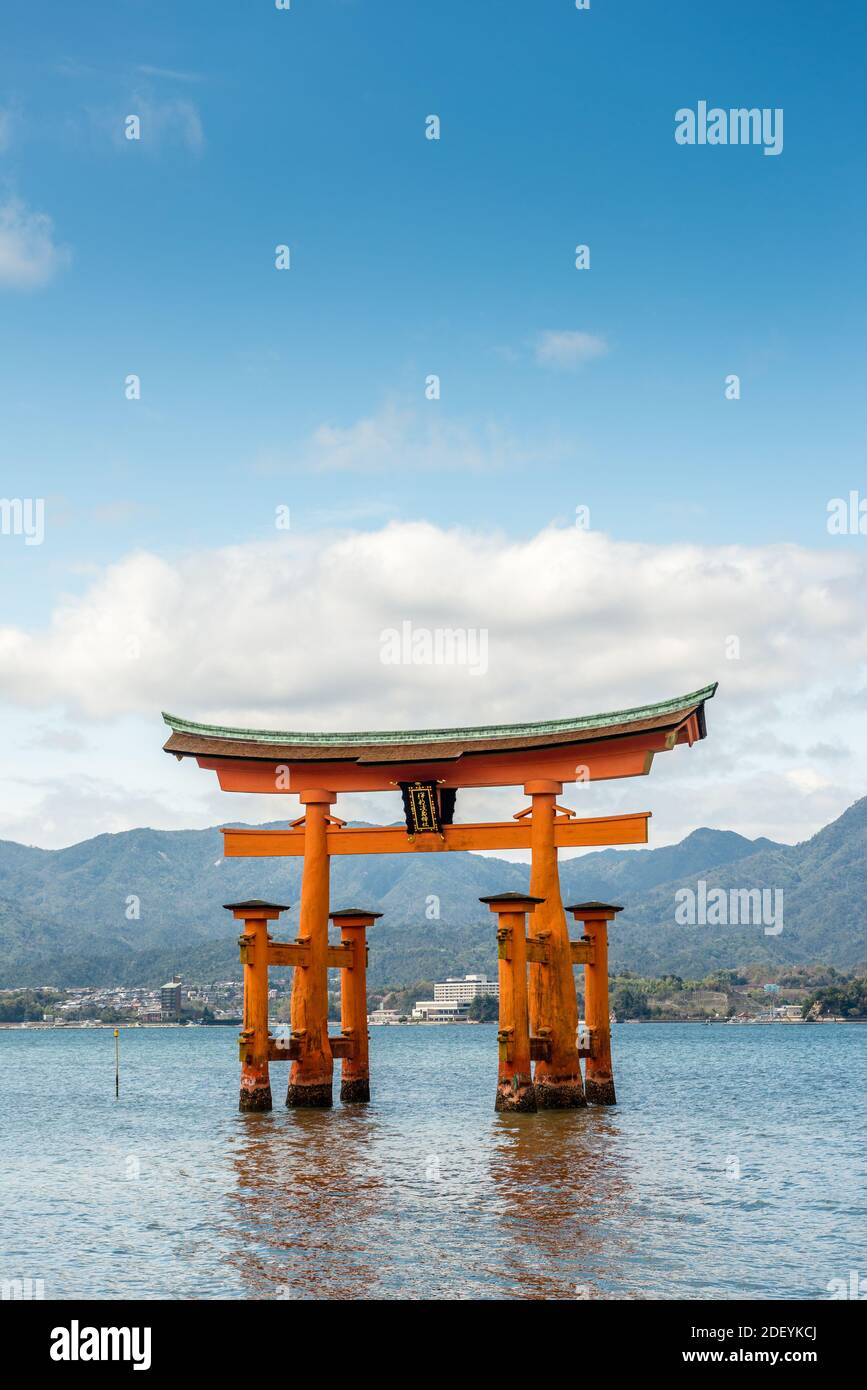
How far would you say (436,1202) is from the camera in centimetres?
1927

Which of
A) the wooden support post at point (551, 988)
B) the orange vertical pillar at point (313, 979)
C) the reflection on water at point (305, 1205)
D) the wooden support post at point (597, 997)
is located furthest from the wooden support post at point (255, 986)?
the wooden support post at point (597, 997)

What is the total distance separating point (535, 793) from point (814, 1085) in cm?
3476

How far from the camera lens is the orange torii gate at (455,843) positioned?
27.9 metres

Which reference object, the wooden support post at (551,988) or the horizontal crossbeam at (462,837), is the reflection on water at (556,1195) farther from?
the horizontal crossbeam at (462,837)

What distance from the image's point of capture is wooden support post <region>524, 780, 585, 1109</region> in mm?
28469

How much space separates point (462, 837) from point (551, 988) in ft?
12.9

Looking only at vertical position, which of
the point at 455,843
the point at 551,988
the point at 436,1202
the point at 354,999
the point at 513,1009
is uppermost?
the point at 455,843

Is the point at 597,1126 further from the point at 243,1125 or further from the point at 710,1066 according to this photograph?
the point at 710,1066

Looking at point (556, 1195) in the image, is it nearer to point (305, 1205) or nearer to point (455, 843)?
point (305, 1205)

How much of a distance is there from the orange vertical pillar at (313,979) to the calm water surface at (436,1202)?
2.48ft

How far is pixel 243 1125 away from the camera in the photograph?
3098 centimetres

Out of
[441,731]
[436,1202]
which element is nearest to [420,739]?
[441,731]
